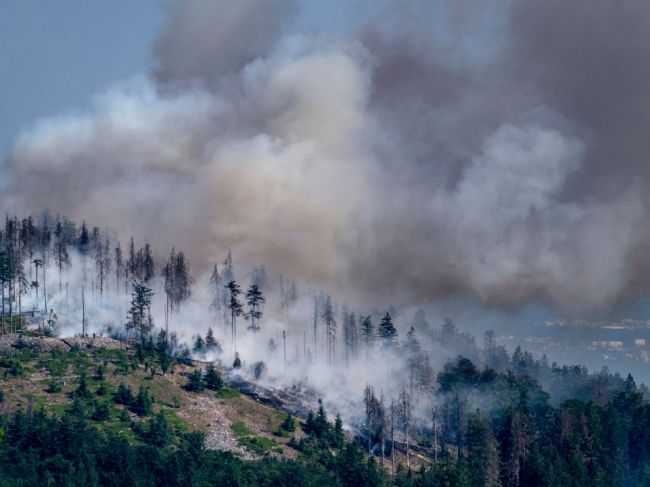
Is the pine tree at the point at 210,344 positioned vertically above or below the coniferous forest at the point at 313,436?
above

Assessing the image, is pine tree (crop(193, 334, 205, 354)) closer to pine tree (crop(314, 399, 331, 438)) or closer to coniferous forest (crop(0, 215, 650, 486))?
coniferous forest (crop(0, 215, 650, 486))

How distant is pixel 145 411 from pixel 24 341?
36.7m

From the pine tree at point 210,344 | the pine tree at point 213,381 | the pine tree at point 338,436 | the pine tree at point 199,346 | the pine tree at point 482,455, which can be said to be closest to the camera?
the pine tree at point 482,455

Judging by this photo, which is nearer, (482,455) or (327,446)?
(482,455)

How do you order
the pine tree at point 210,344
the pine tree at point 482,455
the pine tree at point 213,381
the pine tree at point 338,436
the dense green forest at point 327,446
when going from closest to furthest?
the dense green forest at point 327,446, the pine tree at point 482,455, the pine tree at point 338,436, the pine tree at point 213,381, the pine tree at point 210,344

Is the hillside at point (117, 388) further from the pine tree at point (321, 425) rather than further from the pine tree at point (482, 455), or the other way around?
the pine tree at point (482, 455)

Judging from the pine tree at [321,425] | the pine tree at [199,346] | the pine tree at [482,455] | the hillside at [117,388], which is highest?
the pine tree at [199,346]

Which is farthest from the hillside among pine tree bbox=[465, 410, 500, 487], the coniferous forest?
pine tree bbox=[465, 410, 500, 487]

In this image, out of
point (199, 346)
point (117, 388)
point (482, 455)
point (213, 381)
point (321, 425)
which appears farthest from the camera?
point (199, 346)

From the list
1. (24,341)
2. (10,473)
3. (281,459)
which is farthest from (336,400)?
(10,473)

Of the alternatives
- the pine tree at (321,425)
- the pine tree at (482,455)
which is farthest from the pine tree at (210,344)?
the pine tree at (482,455)

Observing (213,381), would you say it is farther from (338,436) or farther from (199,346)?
(338,436)

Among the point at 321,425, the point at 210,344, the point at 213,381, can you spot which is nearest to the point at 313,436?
the point at 321,425

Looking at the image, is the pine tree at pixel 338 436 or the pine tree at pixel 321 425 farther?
the pine tree at pixel 321 425
